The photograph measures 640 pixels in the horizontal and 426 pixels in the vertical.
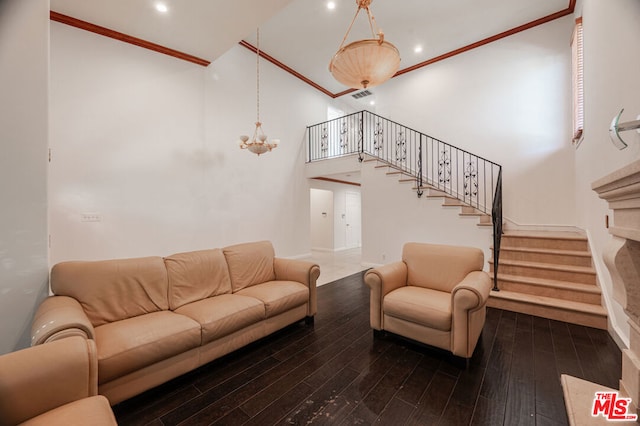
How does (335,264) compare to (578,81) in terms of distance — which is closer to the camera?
(578,81)

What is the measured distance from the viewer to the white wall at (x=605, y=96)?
2018 mm

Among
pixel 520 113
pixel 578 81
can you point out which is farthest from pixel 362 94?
pixel 578 81

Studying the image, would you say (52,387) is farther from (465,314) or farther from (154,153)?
(154,153)

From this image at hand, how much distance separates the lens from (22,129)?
1.83 metres

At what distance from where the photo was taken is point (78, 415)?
1062 millimetres

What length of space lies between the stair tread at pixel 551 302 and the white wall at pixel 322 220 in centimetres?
543

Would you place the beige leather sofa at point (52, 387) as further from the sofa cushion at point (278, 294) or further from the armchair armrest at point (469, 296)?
the armchair armrest at point (469, 296)

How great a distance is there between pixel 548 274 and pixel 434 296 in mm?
2304

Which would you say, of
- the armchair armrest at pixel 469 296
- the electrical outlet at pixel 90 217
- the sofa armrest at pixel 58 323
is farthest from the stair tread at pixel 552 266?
the electrical outlet at pixel 90 217

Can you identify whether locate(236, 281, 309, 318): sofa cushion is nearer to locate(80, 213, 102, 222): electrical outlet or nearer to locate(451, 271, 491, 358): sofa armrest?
locate(451, 271, 491, 358): sofa armrest

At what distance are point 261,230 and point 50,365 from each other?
5132 millimetres

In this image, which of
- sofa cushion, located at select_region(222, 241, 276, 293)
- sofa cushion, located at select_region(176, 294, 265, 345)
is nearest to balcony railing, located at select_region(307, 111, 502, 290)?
sofa cushion, located at select_region(222, 241, 276, 293)

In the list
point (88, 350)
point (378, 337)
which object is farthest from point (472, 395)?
point (88, 350)

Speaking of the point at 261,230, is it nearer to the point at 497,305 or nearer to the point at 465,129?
the point at 497,305
